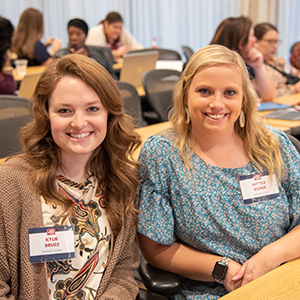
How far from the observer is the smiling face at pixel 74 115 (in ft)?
4.30

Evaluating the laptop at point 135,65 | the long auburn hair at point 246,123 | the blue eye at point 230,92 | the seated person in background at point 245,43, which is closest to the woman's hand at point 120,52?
the laptop at point 135,65

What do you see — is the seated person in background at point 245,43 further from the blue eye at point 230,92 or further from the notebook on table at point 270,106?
the blue eye at point 230,92

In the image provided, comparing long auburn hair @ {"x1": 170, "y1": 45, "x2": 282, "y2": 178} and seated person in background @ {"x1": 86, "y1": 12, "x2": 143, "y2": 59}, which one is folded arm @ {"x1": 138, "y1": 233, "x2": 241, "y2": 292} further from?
seated person in background @ {"x1": 86, "y1": 12, "x2": 143, "y2": 59}

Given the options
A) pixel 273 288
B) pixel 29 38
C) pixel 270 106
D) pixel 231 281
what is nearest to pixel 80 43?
pixel 29 38

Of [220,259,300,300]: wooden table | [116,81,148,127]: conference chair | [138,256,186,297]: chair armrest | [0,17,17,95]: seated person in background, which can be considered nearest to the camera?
[220,259,300,300]: wooden table

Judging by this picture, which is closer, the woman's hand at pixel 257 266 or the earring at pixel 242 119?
the woman's hand at pixel 257 266

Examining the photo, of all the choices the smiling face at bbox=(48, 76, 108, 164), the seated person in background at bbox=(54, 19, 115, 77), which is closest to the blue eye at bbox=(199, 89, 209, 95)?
the smiling face at bbox=(48, 76, 108, 164)

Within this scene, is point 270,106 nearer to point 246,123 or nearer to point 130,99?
point 130,99

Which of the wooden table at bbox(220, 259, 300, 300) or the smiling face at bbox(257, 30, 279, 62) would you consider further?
the smiling face at bbox(257, 30, 279, 62)

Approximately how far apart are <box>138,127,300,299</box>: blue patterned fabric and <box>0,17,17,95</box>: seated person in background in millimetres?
2058

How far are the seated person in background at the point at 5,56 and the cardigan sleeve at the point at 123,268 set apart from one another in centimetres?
224

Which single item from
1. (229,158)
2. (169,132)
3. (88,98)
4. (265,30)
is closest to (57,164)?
(88,98)

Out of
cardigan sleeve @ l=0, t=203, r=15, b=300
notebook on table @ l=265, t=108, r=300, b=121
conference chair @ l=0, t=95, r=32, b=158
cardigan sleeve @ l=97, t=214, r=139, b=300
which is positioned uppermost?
conference chair @ l=0, t=95, r=32, b=158

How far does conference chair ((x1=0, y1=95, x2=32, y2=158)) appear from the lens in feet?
6.60
